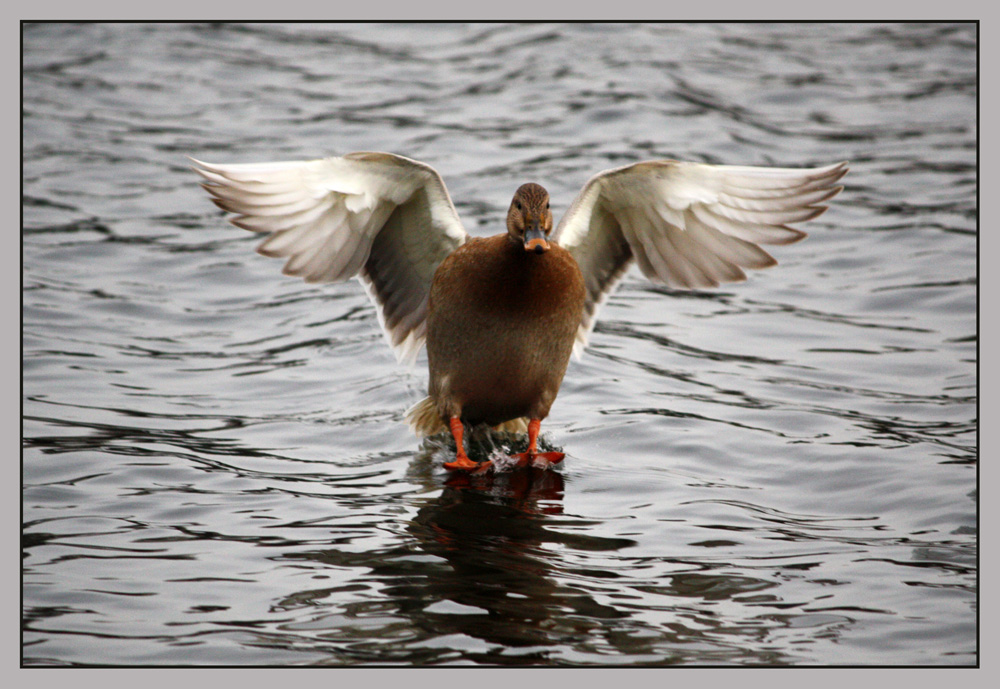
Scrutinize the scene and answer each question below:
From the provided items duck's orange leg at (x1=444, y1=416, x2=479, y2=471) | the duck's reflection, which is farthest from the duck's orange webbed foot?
the duck's reflection

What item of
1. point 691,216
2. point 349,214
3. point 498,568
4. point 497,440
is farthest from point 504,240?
point 498,568

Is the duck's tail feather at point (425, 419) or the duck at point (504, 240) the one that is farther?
the duck's tail feather at point (425, 419)

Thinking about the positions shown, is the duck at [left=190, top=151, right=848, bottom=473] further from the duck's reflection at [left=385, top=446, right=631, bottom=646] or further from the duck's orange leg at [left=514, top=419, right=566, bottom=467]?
the duck's reflection at [left=385, top=446, right=631, bottom=646]

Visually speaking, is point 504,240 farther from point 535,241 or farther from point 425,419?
point 425,419

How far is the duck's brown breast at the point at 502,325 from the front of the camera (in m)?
5.77

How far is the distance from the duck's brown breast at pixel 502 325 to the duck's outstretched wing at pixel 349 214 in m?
0.32

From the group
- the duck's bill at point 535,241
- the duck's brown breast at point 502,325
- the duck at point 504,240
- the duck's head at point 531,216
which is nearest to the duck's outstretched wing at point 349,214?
the duck at point 504,240

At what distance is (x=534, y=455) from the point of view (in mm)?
6160

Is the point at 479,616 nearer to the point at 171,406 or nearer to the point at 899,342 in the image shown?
the point at 171,406

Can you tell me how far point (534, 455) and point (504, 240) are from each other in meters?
1.25

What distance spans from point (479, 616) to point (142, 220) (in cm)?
730

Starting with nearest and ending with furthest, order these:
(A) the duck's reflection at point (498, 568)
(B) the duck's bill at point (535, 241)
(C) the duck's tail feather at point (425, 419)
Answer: (A) the duck's reflection at point (498, 568), (B) the duck's bill at point (535, 241), (C) the duck's tail feather at point (425, 419)

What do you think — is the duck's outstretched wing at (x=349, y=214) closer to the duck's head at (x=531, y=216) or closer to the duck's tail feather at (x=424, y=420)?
the duck's head at (x=531, y=216)

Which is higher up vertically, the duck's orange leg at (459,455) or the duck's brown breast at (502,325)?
the duck's brown breast at (502,325)
